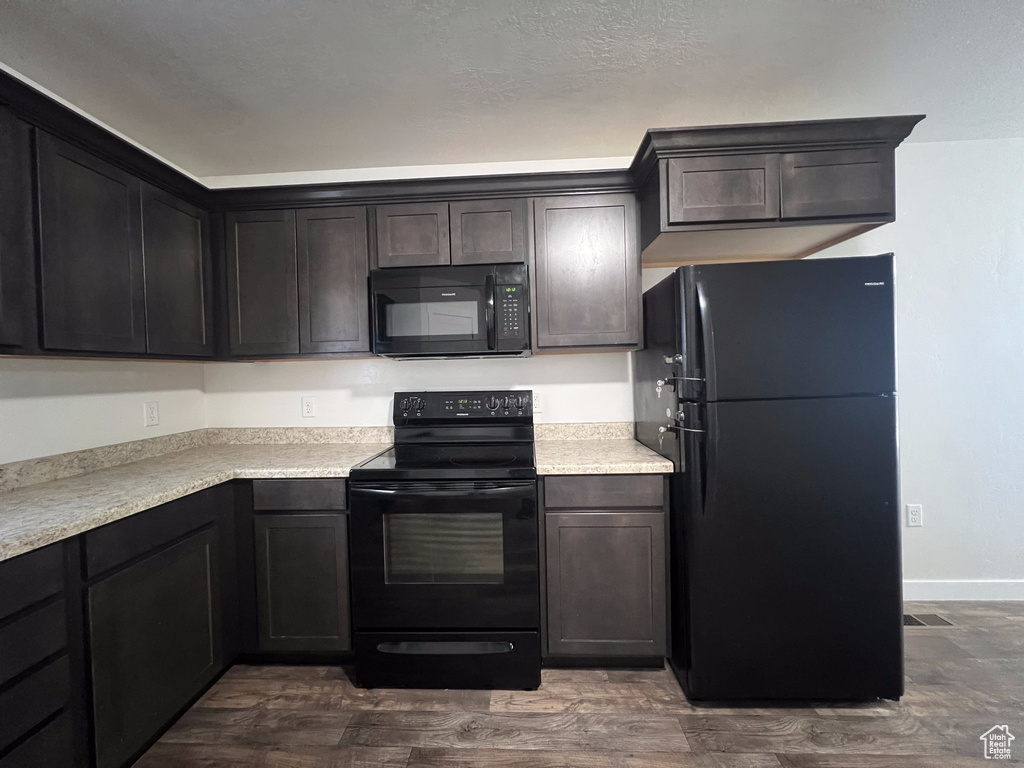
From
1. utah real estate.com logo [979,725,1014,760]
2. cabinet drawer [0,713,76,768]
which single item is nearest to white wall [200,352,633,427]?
cabinet drawer [0,713,76,768]

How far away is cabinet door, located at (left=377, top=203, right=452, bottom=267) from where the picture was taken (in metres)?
2.17

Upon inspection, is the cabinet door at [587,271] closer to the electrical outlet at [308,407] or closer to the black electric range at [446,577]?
the black electric range at [446,577]

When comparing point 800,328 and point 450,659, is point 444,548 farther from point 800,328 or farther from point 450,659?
point 800,328

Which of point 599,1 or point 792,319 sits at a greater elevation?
point 599,1

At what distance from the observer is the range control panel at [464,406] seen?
7.82ft

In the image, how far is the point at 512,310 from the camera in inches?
82.7

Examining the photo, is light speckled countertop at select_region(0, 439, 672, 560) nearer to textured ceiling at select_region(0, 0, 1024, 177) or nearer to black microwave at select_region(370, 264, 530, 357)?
black microwave at select_region(370, 264, 530, 357)

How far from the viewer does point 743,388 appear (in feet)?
5.36

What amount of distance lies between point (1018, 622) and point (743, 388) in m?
2.07

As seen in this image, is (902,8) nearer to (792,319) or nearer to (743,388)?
(792,319)

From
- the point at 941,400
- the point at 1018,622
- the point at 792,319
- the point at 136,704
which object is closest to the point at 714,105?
the point at 792,319

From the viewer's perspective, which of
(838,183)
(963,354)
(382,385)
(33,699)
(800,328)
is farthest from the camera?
(382,385)

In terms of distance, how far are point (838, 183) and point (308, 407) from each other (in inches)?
107

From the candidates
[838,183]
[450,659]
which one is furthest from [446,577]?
[838,183]
